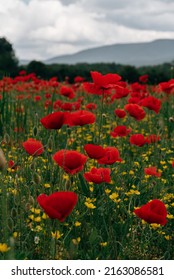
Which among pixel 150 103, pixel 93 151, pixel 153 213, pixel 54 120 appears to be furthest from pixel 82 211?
pixel 150 103

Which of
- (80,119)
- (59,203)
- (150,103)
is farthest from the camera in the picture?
(150,103)

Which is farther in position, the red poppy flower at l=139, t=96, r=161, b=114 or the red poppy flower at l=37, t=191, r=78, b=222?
the red poppy flower at l=139, t=96, r=161, b=114

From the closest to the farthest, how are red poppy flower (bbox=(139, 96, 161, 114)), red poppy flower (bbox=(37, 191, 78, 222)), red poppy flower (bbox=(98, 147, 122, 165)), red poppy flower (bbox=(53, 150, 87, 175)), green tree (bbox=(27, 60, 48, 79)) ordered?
1. red poppy flower (bbox=(37, 191, 78, 222))
2. red poppy flower (bbox=(53, 150, 87, 175))
3. red poppy flower (bbox=(98, 147, 122, 165))
4. red poppy flower (bbox=(139, 96, 161, 114))
5. green tree (bbox=(27, 60, 48, 79))

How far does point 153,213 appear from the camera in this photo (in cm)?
232

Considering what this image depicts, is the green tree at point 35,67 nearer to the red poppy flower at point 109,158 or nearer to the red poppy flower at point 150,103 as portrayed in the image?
the red poppy flower at point 150,103

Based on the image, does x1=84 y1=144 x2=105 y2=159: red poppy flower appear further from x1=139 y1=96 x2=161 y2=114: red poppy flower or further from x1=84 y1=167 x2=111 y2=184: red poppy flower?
x1=139 y1=96 x2=161 y2=114: red poppy flower

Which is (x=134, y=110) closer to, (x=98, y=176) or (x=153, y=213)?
(x=98, y=176)

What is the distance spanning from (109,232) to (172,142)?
9.23ft

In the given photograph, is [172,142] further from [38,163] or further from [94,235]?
[94,235]

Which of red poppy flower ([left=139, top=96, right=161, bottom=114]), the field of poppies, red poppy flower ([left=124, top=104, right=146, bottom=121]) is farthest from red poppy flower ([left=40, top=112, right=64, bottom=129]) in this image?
red poppy flower ([left=139, top=96, right=161, bottom=114])

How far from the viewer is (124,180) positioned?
12.7ft

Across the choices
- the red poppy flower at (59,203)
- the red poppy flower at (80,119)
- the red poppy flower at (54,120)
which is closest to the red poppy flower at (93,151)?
the red poppy flower at (54,120)

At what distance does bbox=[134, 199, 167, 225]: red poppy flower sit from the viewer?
233cm
